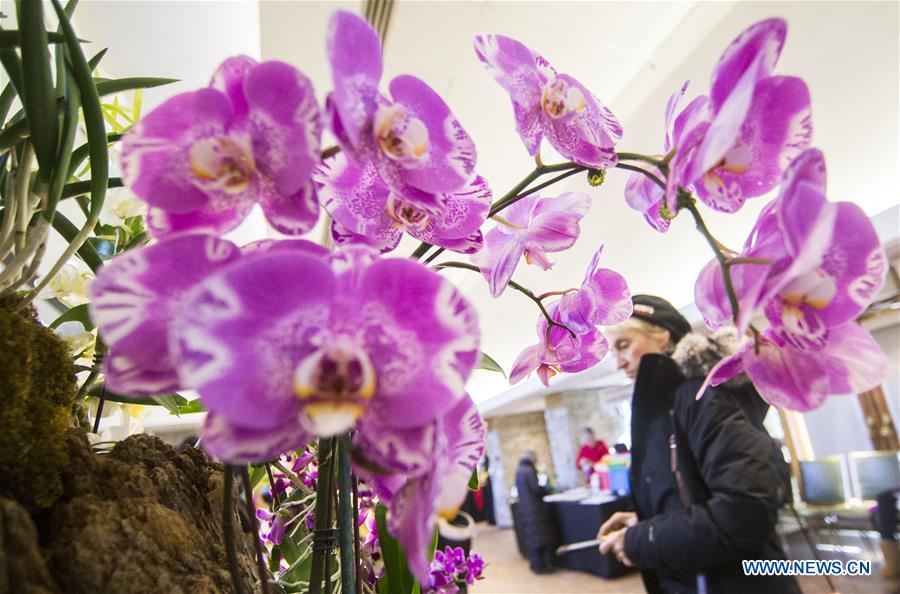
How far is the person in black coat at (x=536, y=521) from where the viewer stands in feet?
19.3

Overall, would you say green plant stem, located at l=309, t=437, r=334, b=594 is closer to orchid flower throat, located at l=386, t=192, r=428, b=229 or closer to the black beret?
orchid flower throat, located at l=386, t=192, r=428, b=229

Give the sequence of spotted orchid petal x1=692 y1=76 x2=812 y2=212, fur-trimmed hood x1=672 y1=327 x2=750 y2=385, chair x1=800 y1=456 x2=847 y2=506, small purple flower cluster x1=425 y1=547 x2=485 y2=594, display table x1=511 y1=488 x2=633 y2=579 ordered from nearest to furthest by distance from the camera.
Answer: spotted orchid petal x1=692 y1=76 x2=812 y2=212 < small purple flower cluster x1=425 y1=547 x2=485 y2=594 < fur-trimmed hood x1=672 y1=327 x2=750 y2=385 < chair x1=800 y1=456 x2=847 y2=506 < display table x1=511 y1=488 x2=633 y2=579

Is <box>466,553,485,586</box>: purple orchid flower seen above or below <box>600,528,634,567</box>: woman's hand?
above

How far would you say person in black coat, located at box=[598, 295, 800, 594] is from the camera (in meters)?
1.25

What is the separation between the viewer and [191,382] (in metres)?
0.17

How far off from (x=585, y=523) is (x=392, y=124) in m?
5.97

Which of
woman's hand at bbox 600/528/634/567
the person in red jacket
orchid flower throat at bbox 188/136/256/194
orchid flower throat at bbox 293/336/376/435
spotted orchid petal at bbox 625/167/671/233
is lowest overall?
the person in red jacket

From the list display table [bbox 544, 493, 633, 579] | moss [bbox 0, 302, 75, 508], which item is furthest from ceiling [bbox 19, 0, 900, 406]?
display table [bbox 544, 493, 633, 579]

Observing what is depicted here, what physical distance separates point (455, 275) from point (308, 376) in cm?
545

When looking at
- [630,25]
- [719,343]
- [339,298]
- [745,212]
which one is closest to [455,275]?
[745,212]

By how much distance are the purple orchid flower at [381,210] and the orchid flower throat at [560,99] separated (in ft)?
0.21

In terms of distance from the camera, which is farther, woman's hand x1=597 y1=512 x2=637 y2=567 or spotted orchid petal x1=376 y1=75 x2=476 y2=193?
woman's hand x1=597 y1=512 x2=637 y2=567

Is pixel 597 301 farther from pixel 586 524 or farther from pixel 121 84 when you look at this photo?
pixel 586 524

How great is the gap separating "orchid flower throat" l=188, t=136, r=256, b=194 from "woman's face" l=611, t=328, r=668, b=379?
157cm
